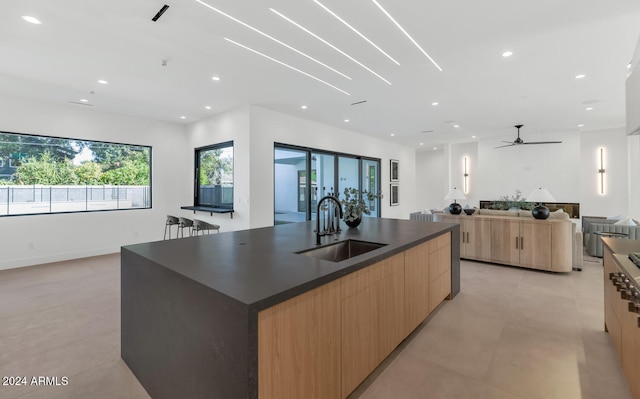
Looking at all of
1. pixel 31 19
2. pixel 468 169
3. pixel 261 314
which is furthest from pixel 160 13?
pixel 468 169

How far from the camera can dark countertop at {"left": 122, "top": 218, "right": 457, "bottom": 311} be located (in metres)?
1.26

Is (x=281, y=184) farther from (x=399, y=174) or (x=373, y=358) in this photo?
(x=399, y=174)

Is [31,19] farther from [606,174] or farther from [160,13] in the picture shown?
[606,174]

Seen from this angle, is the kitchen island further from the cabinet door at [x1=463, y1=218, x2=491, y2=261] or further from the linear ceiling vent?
the cabinet door at [x1=463, y1=218, x2=491, y2=261]

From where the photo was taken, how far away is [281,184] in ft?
19.7

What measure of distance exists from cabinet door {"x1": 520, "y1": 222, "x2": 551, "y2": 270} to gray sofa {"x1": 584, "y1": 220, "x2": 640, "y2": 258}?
1714mm

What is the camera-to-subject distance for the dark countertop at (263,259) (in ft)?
4.13

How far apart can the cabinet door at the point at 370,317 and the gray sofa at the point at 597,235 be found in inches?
206

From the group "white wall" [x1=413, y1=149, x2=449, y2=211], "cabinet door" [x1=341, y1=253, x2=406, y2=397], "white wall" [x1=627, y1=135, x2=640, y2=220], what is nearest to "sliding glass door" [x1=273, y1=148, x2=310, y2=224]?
"cabinet door" [x1=341, y1=253, x2=406, y2=397]

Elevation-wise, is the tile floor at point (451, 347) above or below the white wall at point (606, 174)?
below

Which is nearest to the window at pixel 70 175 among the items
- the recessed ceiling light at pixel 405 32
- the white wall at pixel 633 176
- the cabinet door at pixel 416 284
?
the recessed ceiling light at pixel 405 32

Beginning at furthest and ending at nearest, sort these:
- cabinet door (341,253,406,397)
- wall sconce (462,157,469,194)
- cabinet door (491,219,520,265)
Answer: wall sconce (462,157,469,194), cabinet door (491,219,520,265), cabinet door (341,253,406,397)

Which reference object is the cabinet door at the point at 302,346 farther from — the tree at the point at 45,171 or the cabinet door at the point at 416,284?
the tree at the point at 45,171

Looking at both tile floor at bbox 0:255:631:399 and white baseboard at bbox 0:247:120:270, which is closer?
tile floor at bbox 0:255:631:399
